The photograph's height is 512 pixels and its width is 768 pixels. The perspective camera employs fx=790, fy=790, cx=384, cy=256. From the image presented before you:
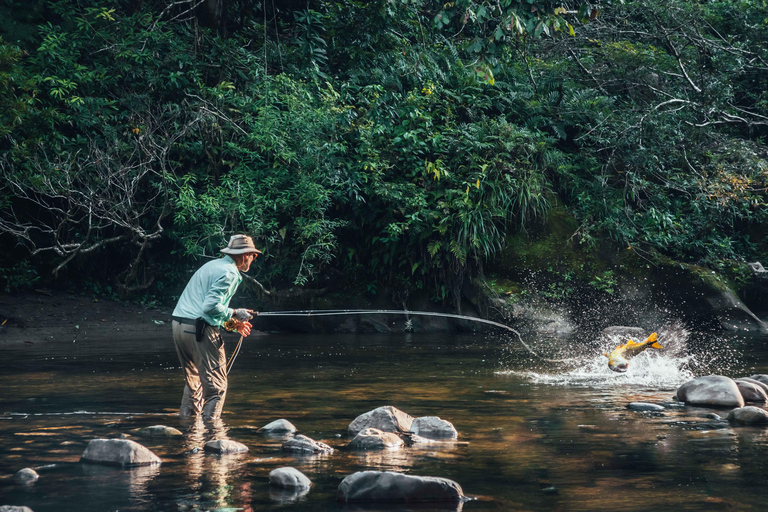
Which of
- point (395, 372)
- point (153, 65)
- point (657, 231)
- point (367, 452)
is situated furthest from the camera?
point (657, 231)

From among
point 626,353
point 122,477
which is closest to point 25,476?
point 122,477

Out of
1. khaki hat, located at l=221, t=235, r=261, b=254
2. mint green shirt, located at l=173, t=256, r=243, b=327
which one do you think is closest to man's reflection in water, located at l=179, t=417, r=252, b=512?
mint green shirt, located at l=173, t=256, r=243, b=327

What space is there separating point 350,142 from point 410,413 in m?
9.49

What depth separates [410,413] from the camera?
6941 millimetres

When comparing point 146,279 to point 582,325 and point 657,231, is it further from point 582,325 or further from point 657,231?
point 657,231

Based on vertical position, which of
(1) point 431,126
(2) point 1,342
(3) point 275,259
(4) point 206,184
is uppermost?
(1) point 431,126

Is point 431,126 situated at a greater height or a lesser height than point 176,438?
greater

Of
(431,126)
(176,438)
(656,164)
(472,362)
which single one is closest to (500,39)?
(472,362)

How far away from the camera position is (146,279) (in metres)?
16.0

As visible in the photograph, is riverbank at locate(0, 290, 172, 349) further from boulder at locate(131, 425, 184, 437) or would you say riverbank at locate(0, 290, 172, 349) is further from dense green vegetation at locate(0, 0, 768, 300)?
boulder at locate(131, 425, 184, 437)

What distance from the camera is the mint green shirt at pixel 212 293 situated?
21.4ft

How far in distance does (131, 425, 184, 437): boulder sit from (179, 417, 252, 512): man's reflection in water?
0.10 metres

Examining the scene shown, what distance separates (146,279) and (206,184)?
2.56m

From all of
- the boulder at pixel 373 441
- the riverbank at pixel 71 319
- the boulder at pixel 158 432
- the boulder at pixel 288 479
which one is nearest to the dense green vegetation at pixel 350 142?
the riverbank at pixel 71 319
